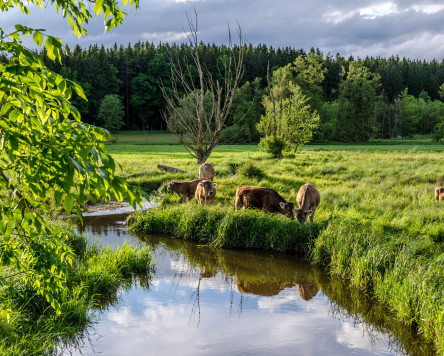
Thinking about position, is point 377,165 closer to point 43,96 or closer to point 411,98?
point 43,96

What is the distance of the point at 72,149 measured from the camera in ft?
10.7

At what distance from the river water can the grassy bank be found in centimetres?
26

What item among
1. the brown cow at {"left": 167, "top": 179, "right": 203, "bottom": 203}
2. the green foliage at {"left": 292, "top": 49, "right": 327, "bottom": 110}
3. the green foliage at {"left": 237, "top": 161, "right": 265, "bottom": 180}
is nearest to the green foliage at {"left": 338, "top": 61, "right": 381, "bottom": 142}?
the green foliage at {"left": 292, "top": 49, "right": 327, "bottom": 110}

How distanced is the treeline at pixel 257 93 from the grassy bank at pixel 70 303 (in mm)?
56314

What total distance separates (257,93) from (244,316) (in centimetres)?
8709

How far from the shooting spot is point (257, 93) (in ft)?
305

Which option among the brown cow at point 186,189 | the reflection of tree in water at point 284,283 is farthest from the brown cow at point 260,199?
the brown cow at point 186,189

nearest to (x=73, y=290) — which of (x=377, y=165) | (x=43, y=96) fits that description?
(x=43, y=96)

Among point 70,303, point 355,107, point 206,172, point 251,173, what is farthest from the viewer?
point 355,107

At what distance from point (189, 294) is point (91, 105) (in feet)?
278

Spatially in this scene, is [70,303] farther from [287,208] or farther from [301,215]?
[287,208]

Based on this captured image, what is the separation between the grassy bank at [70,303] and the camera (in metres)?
6.57

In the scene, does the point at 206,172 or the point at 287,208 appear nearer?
the point at 287,208

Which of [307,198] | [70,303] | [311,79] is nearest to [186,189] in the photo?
[307,198]
